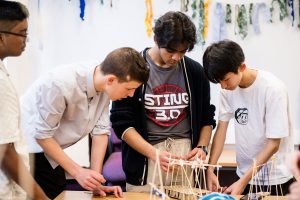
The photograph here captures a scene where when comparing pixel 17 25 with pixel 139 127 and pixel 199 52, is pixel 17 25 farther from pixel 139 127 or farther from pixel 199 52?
pixel 199 52

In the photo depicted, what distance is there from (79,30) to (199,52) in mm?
1032

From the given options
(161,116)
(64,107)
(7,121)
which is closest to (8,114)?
(7,121)

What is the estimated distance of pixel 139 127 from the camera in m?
1.72

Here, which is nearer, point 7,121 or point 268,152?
point 7,121

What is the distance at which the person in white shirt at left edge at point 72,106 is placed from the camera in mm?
1542

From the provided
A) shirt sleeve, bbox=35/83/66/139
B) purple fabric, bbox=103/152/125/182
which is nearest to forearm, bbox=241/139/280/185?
shirt sleeve, bbox=35/83/66/139

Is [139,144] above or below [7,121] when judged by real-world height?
below

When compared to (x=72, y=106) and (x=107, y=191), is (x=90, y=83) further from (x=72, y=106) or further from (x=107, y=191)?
(x=107, y=191)

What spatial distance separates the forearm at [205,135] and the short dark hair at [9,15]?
0.97 metres

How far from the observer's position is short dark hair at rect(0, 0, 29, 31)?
46.3 inches

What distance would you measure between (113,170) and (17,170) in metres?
1.74

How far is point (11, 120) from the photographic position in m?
1.16

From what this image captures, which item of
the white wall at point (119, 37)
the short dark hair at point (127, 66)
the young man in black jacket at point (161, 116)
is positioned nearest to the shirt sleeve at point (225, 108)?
the young man in black jacket at point (161, 116)

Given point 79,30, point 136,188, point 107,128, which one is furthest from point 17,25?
point 79,30
